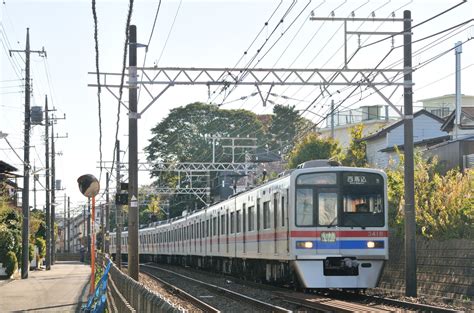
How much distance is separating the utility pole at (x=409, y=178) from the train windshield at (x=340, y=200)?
568mm

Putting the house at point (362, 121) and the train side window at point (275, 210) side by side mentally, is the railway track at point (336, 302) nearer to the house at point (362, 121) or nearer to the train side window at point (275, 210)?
the train side window at point (275, 210)

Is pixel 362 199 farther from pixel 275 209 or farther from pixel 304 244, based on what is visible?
pixel 275 209

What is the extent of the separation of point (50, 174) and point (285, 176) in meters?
31.8

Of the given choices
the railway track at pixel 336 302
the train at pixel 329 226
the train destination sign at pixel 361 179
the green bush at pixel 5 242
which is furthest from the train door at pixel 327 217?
the green bush at pixel 5 242

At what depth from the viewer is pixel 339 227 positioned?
18750 millimetres

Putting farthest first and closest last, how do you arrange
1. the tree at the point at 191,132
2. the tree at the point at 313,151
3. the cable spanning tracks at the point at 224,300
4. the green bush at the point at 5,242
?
the tree at the point at 191,132 → the tree at the point at 313,151 → the green bush at the point at 5,242 → the cable spanning tracks at the point at 224,300

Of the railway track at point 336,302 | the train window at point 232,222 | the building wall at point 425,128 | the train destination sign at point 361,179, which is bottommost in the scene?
the railway track at point 336,302

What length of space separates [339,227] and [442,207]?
9.77ft

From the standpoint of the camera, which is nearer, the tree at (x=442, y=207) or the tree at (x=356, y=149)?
the tree at (x=442, y=207)

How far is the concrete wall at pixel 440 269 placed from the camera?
17781 mm

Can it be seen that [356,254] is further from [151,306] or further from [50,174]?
[50,174]

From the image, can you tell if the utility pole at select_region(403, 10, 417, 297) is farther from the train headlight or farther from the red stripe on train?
the train headlight

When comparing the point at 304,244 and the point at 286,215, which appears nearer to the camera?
the point at 304,244

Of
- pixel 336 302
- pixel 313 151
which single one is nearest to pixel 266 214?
pixel 336 302
